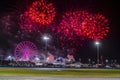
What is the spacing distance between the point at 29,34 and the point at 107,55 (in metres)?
42.6

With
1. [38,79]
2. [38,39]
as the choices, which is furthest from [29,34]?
[38,79]

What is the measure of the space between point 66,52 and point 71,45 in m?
5.16

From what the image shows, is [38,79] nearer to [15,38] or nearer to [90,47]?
[15,38]

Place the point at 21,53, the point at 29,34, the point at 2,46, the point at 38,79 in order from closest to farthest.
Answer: the point at 38,79
the point at 21,53
the point at 29,34
the point at 2,46

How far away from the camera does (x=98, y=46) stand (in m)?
146

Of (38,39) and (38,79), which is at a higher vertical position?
(38,39)

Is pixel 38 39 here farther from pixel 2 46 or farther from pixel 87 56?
pixel 87 56

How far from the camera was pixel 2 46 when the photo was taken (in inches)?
5428

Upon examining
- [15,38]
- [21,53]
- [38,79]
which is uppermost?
[15,38]

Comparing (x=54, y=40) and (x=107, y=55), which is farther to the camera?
(x=107, y=55)

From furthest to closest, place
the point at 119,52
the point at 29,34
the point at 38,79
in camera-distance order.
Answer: the point at 119,52
the point at 29,34
the point at 38,79

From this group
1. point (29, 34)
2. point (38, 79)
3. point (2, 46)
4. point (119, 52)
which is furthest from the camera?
point (119, 52)

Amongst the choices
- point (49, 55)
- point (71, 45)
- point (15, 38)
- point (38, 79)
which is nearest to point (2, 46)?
point (15, 38)

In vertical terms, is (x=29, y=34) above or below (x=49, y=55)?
above
